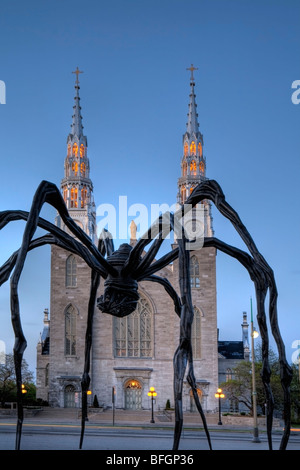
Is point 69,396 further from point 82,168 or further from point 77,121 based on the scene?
point 77,121

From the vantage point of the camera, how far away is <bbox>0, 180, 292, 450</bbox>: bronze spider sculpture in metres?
5.92

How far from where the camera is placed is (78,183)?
205 feet

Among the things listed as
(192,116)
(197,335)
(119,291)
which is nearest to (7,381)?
(197,335)

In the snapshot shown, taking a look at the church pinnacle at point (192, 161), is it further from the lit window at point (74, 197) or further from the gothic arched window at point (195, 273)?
the lit window at point (74, 197)

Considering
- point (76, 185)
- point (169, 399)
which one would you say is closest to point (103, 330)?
point (169, 399)

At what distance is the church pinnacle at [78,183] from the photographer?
62.2 metres

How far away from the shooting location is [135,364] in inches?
2274

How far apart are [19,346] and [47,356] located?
59.7 m

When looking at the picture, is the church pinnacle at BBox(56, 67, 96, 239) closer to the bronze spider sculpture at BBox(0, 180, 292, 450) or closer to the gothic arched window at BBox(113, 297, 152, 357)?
the gothic arched window at BBox(113, 297, 152, 357)

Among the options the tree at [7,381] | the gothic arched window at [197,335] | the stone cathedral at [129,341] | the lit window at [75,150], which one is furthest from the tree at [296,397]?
the lit window at [75,150]

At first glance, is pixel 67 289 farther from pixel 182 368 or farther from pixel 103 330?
pixel 182 368

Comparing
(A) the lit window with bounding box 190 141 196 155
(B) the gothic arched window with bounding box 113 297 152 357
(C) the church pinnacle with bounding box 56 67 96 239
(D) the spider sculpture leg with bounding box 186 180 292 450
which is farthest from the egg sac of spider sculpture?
(A) the lit window with bounding box 190 141 196 155

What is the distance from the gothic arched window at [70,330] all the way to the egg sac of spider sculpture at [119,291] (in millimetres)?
50202

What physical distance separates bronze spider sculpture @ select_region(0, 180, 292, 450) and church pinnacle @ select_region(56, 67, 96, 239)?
5306 cm
